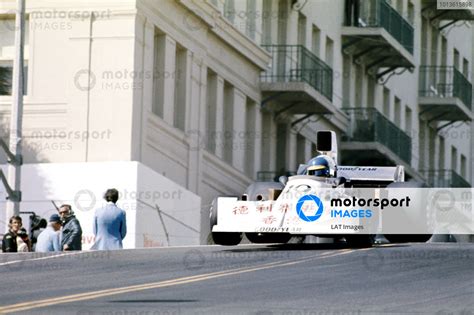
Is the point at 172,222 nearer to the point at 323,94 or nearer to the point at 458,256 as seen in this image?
the point at 323,94

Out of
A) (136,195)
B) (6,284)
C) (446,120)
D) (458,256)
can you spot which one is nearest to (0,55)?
(136,195)

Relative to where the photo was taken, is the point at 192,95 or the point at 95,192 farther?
the point at 192,95

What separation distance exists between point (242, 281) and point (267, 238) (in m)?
9.04

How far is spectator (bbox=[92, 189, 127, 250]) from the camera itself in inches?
1033

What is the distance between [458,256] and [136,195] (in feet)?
45.8

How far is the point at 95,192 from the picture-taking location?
38.9m

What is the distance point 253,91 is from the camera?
48406 millimetres

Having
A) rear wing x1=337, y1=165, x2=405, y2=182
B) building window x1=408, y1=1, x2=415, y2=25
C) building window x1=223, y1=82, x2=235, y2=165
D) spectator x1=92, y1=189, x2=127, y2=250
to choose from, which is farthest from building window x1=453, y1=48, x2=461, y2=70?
spectator x1=92, y1=189, x2=127, y2=250

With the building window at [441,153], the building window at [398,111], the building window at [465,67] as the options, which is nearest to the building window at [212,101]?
the building window at [398,111]

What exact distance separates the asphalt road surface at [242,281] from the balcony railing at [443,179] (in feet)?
121

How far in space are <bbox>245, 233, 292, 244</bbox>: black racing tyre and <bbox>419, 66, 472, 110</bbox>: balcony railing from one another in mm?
34999

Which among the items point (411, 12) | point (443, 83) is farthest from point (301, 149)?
point (443, 83)

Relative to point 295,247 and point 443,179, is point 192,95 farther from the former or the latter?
point 443,179

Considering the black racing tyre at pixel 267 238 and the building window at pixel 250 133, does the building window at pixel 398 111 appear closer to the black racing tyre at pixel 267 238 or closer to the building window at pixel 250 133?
the building window at pixel 250 133
